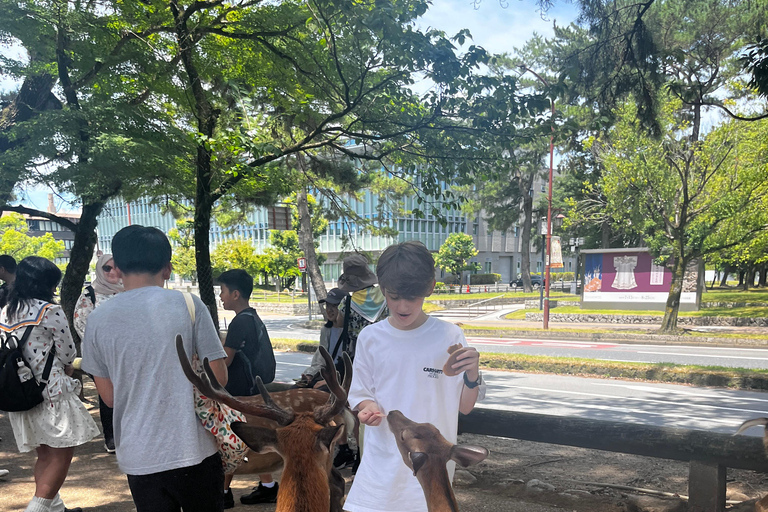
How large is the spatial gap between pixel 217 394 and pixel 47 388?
2091 millimetres

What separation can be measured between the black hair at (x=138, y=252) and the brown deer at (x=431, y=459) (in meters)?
1.28

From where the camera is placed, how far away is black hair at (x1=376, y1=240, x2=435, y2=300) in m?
1.97

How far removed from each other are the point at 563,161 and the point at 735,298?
12.7 metres

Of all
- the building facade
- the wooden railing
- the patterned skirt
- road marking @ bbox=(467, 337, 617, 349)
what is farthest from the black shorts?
the building facade

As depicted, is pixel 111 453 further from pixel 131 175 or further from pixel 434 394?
pixel 434 394

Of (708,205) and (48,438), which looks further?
(708,205)

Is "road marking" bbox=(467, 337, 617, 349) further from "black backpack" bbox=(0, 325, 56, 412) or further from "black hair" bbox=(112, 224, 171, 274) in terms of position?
"black hair" bbox=(112, 224, 171, 274)

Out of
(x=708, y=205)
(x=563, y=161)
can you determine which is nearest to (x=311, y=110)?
(x=708, y=205)

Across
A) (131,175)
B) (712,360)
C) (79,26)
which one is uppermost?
(79,26)

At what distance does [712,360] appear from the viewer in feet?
43.4

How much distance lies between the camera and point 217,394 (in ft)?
7.23

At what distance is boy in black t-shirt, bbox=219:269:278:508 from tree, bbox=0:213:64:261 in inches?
1939

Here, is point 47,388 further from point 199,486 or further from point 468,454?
point 468,454

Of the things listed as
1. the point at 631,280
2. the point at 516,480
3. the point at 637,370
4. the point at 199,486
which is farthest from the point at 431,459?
the point at 631,280
